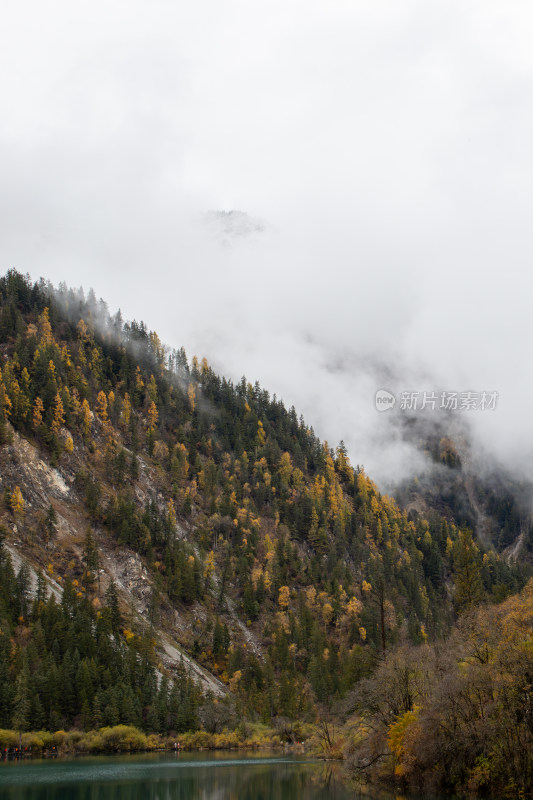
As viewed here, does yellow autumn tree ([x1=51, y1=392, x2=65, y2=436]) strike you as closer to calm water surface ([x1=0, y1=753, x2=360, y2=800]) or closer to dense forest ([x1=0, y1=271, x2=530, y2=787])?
dense forest ([x1=0, y1=271, x2=530, y2=787])

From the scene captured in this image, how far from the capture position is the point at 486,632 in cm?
4812

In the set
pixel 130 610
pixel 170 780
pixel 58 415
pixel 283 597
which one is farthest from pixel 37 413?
pixel 170 780

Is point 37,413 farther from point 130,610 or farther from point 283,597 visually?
point 283,597

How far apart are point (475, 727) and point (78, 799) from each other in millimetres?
32935

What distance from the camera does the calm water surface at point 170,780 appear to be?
56.2 meters

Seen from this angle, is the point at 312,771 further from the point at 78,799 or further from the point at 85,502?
the point at 85,502

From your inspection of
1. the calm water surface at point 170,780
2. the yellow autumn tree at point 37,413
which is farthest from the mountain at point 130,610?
the calm water surface at point 170,780

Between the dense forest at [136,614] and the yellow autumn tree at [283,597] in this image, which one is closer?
the dense forest at [136,614]

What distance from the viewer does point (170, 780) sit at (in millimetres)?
71250

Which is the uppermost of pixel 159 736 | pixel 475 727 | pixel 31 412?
pixel 31 412

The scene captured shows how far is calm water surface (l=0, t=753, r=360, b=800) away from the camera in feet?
184

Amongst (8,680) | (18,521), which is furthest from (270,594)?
(8,680)

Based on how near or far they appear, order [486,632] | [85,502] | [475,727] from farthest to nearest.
A: 1. [85,502]
2. [486,632]
3. [475,727]

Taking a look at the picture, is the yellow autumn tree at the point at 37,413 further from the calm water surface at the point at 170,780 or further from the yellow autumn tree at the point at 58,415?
the calm water surface at the point at 170,780
